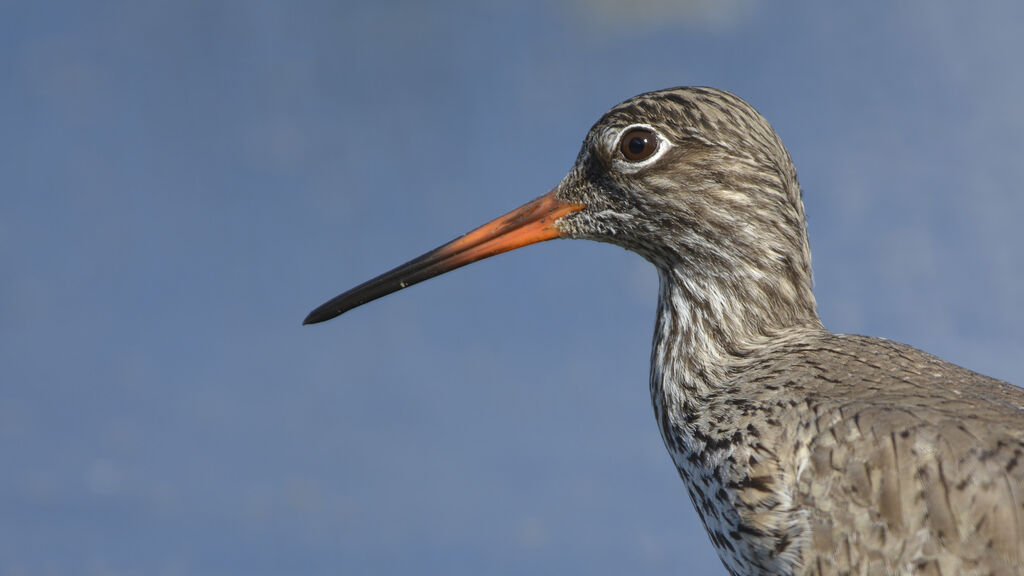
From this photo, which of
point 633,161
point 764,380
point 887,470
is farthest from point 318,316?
point 887,470

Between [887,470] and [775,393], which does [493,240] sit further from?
[887,470]

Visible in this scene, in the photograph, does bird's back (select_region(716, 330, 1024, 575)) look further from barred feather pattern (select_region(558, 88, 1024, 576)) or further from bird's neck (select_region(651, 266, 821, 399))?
bird's neck (select_region(651, 266, 821, 399))

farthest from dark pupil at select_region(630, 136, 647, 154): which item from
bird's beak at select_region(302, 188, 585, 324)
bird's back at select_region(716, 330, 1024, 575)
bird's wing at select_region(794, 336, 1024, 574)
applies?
bird's wing at select_region(794, 336, 1024, 574)

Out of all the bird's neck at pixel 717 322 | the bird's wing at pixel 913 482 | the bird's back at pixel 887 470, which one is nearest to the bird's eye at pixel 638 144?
the bird's neck at pixel 717 322

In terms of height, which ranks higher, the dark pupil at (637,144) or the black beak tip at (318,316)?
the dark pupil at (637,144)

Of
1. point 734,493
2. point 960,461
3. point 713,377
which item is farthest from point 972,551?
point 713,377

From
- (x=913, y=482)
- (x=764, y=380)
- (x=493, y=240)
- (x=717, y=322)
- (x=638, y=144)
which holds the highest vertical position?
(x=638, y=144)

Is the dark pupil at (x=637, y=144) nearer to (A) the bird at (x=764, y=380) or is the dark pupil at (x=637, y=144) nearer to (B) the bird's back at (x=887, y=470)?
(A) the bird at (x=764, y=380)

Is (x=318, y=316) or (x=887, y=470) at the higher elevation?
(x=318, y=316)
